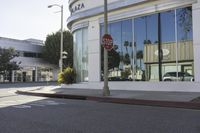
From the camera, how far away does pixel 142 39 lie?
23000mm

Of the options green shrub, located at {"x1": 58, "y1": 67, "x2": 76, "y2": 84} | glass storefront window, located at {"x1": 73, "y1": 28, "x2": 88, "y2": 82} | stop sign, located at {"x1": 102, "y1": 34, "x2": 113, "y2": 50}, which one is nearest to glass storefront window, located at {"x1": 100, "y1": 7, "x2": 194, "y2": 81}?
glass storefront window, located at {"x1": 73, "y1": 28, "x2": 88, "y2": 82}

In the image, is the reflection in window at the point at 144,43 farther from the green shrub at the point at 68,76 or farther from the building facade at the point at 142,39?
the green shrub at the point at 68,76

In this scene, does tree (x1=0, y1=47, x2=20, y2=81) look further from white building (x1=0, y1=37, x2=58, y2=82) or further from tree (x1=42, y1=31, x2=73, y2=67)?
tree (x1=42, y1=31, x2=73, y2=67)

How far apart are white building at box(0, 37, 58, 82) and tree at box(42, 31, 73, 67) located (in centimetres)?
253

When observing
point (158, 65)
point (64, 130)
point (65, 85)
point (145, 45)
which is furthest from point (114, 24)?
point (64, 130)

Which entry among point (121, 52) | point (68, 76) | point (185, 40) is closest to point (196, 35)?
point (185, 40)

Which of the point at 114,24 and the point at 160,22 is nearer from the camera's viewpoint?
the point at 160,22

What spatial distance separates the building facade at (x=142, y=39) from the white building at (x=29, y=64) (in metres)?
39.7

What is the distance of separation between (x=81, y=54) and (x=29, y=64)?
4307 cm

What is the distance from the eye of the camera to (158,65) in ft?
72.0

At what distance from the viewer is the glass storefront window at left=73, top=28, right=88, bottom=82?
2739 cm

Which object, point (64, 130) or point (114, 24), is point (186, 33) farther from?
point (64, 130)

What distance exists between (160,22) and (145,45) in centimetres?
192

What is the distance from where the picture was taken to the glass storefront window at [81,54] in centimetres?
2739
